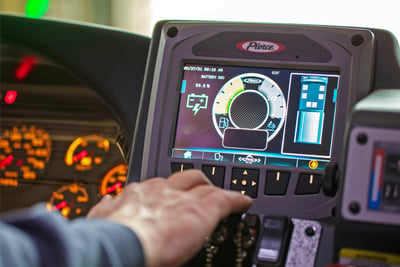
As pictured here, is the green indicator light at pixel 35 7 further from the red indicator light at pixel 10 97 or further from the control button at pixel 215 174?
the control button at pixel 215 174

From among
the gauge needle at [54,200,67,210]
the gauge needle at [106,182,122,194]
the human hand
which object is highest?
the human hand

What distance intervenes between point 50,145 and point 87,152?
0.17m

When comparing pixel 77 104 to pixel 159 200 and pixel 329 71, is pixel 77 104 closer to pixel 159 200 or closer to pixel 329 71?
pixel 329 71

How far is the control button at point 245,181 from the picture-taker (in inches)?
61.4

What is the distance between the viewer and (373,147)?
1101 millimetres

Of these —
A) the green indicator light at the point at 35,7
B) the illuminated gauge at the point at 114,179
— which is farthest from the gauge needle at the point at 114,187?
the green indicator light at the point at 35,7

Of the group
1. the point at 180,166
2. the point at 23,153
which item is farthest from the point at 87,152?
the point at 180,166

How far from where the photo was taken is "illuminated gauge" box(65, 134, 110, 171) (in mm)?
2559

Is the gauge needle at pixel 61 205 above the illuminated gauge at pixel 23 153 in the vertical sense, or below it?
below

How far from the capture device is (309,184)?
5.01ft

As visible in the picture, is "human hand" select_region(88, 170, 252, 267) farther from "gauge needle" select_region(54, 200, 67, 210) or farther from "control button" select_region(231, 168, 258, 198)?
"gauge needle" select_region(54, 200, 67, 210)

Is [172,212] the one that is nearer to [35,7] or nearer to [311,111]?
[311,111]

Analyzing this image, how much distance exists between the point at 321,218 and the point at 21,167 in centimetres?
148

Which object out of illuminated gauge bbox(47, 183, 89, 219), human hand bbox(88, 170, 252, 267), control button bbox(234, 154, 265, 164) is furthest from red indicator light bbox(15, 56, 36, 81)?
human hand bbox(88, 170, 252, 267)
